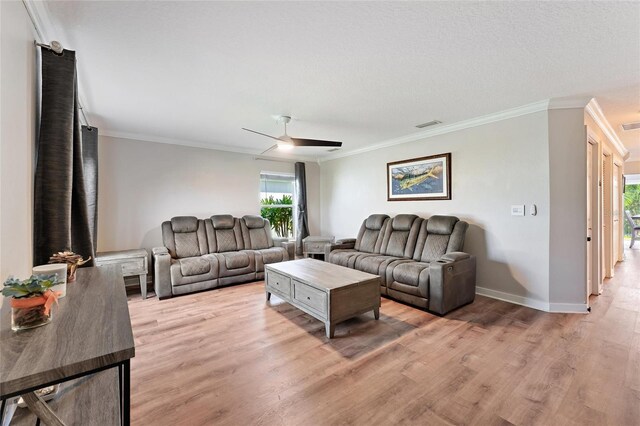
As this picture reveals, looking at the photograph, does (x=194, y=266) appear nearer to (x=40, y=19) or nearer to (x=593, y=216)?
(x=40, y=19)

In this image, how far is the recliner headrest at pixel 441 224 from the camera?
382 centimetres

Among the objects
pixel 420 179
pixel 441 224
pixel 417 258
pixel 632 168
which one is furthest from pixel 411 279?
pixel 632 168

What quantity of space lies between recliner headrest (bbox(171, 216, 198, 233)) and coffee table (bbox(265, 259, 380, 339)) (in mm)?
1985

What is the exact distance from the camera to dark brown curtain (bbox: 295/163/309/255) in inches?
246

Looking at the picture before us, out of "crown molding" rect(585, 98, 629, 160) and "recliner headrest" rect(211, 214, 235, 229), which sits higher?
"crown molding" rect(585, 98, 629, 160)

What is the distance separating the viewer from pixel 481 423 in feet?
5.34

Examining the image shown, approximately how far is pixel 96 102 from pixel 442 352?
4349mm

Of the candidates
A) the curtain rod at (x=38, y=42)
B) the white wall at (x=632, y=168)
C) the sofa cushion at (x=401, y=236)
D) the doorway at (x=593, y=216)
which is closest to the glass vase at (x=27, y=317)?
the curtain rod at (x=38, y=42)

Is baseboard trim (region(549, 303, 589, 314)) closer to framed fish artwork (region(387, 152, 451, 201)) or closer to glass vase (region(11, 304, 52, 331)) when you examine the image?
framed fish artwork (region(387, 152, 451, 201))

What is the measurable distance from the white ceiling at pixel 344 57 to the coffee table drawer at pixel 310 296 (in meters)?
2.03

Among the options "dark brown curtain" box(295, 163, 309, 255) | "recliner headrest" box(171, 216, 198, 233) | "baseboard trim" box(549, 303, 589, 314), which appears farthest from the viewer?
"dark brown curtain" box(295, 163, 309, 255)

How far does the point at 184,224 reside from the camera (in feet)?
15.1

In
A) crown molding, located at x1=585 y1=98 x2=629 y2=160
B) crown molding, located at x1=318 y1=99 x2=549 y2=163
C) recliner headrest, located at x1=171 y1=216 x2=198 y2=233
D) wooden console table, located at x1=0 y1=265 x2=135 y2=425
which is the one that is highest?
crown molding, located at x1=318 y1=99 x2=549 y2=163

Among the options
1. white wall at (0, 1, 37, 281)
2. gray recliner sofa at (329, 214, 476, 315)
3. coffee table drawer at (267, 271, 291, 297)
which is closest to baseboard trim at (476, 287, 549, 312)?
gray recliner sofa at (329, 214, 476, 315)
